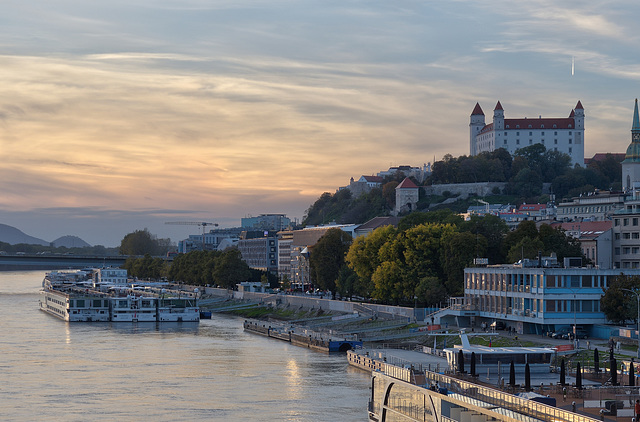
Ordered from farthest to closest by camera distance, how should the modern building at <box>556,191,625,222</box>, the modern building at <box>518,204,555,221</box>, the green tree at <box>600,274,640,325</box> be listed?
1. the modern building at <box>518,204,555,221</box>
2. the modern building at <box>556,191,625,222</box>
3. the green tree at <box>600,274,640,325</box>

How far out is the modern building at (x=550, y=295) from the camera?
267ft

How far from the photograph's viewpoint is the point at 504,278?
87.8m

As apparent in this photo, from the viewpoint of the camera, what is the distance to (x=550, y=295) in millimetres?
81188

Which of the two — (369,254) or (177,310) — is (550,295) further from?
(177,310)

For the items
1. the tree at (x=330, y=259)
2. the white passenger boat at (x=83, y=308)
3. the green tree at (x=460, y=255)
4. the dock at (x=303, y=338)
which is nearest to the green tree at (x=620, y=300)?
the dock at (x=303, y=338)

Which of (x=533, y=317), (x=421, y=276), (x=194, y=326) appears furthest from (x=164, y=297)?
(x=533, y=317)

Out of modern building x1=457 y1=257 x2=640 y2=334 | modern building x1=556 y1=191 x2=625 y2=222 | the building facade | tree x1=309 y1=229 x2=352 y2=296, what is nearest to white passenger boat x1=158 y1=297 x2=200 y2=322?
tree x1=309 y1=229 x2=352 y2=296

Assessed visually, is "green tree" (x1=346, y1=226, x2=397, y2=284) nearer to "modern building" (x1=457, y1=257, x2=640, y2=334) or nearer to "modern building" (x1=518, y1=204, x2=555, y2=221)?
"modern building" (x1=457, y1=257, x2=640, y2=334)

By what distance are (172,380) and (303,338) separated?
98.8 ft

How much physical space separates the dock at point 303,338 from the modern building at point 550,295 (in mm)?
14004

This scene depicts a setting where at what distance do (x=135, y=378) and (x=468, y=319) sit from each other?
36.9 meters

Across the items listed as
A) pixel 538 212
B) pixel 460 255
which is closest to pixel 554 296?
pixel 460 255

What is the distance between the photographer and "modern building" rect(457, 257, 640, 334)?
8131 cm

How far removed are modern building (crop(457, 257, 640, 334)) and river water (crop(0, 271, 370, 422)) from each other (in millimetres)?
15880
